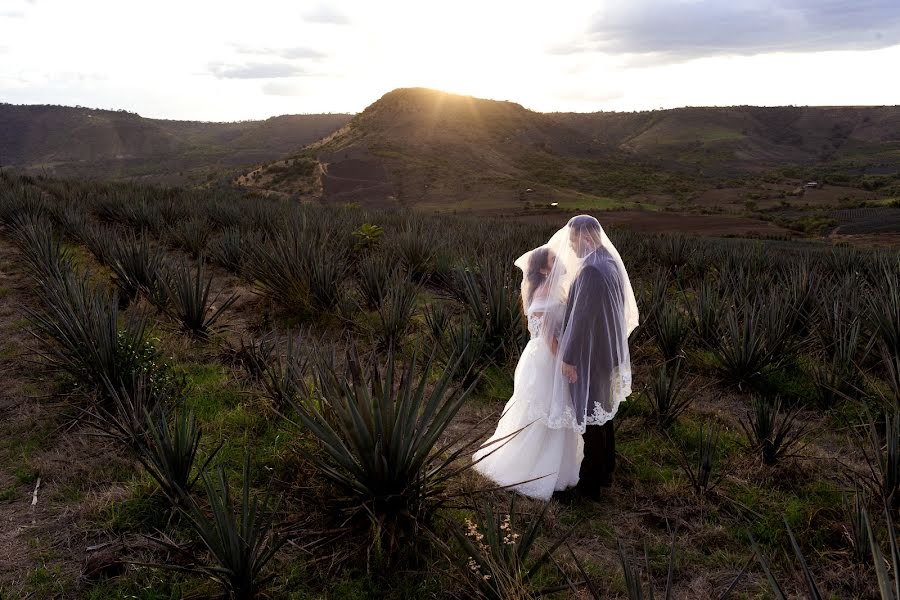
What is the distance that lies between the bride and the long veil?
18mm

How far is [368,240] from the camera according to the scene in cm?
914

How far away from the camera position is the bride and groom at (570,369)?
315cm

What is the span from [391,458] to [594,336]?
1.37 meters

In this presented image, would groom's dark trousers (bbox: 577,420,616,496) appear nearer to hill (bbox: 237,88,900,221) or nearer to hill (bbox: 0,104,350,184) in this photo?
hill (bbox: 237,88,900,221)

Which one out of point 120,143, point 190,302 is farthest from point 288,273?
point 120,143

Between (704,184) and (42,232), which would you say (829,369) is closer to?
(42,232)

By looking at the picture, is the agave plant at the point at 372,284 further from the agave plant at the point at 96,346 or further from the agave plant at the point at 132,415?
the agave plant at the point at 132,415

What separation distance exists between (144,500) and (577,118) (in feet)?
503

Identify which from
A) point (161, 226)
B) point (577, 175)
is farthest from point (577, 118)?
point (161, 226)

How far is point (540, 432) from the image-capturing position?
351 cm

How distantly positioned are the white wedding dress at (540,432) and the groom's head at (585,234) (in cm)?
37

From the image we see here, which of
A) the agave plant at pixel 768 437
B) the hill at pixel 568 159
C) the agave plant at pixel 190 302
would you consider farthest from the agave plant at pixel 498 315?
the hill at pixel 568 159

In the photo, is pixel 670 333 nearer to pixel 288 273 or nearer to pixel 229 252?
pixel 288 273

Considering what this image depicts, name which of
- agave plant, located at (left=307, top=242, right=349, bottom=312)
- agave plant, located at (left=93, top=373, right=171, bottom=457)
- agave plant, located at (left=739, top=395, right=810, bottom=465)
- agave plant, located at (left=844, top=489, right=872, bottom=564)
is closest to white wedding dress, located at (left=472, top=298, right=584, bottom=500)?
agave plant, located at (left=739, top=395, right=810, bottom=465)
